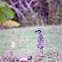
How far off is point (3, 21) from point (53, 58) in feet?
32.2

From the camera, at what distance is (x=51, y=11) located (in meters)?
15.6

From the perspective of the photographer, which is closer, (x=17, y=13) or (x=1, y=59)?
(x=1, y=59)

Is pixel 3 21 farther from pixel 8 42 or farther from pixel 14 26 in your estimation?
pixel 8 42

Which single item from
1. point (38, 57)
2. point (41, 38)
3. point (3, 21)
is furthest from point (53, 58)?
point (3, 21)

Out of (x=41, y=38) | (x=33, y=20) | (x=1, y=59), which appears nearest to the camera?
(x=1, y=59)

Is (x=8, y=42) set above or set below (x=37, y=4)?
below

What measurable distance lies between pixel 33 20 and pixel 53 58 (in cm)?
1048

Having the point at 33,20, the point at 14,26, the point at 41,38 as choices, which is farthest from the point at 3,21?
the point at 41,38

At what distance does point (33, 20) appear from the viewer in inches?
582

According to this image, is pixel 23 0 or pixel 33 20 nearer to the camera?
pixel 33 20

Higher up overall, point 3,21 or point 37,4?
point 37,4

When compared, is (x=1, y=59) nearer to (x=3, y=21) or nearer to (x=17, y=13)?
(x=3, y=21)

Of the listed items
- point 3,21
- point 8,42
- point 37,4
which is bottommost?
point 8,42

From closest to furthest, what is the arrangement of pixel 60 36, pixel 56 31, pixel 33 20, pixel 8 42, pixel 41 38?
pixel 41 38
pixel 8 42
pixel 60 36
pixel 56 31
pixel 33 20
